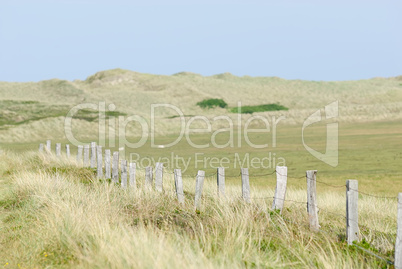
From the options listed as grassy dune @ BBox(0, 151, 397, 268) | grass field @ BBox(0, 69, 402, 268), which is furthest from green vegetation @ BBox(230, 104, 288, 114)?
grassy dune @ BBox(0, 151, 397, 268)

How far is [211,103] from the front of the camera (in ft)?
309

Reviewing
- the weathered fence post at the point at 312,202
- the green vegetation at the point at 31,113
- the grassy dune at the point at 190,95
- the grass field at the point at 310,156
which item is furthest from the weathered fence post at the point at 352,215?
the green vegetation at the point at 31,113

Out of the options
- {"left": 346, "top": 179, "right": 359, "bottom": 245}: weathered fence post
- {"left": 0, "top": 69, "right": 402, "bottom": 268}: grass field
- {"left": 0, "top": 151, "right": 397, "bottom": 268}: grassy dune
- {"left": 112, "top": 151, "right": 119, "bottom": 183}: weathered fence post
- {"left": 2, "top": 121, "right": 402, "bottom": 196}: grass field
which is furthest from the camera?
{"left": 2, "top": 121, "right": 402, "bottom": 196}: grass field

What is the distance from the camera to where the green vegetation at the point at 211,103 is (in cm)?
9289

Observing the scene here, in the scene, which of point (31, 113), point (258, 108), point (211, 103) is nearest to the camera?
point (31, 113)

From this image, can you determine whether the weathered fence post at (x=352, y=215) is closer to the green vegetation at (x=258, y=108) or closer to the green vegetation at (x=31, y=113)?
the green vegetation at (x=31, y=113)

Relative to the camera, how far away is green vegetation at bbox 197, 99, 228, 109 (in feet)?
305

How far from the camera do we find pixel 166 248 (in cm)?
673

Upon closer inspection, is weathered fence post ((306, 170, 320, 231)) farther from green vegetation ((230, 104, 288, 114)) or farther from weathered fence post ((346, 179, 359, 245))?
green vegetation ((230, 104, 288, 114))

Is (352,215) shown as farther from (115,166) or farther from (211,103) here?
(211,103)

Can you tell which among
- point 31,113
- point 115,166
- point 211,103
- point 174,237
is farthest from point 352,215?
point 211,103

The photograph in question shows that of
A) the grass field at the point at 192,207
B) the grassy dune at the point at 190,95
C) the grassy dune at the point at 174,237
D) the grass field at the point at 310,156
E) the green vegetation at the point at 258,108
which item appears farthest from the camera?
the green vegetation at the point at 258,108

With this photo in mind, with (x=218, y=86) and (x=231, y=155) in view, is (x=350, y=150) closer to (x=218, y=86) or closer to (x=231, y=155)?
(x=231, y=155)

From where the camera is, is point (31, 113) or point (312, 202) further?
point (31, 113)
